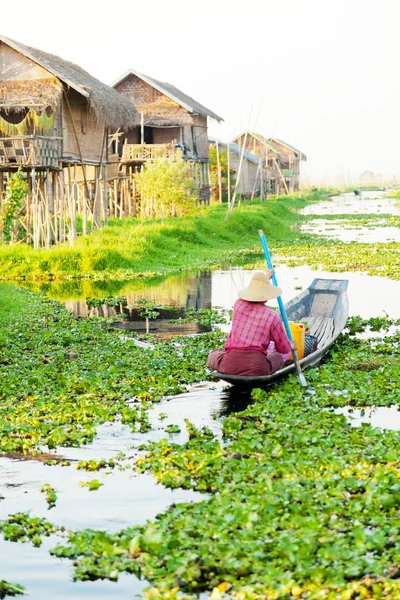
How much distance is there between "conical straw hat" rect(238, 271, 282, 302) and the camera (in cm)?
1032

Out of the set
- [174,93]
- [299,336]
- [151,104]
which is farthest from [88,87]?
[299,336]

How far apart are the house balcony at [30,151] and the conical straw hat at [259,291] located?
17.5m

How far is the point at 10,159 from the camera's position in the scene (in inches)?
1110

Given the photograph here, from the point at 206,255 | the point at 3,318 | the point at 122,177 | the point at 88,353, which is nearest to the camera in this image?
the point at 88,353

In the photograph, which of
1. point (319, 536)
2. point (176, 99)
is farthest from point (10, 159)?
point (319, 536)

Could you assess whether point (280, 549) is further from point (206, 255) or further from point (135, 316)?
point (206, 255)

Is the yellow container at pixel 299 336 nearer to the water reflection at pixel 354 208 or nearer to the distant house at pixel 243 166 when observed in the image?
the water reflection at pixel 354 208

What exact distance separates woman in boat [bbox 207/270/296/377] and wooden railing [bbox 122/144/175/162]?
31534mm

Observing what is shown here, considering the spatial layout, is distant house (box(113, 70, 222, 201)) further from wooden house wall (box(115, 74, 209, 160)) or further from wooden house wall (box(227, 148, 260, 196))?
wooden house wall (box(227, 148, 260, 196))

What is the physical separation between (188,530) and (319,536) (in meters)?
0.88

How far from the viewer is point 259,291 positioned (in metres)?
10.4

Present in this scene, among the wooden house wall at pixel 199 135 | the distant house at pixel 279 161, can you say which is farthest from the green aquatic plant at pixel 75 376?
the distant house at pixel 279 161

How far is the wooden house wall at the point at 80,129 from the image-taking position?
29.4 m

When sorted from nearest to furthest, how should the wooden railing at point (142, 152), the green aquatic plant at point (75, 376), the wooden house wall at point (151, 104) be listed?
1. the green aquatic plant at point (75, 376)
2. the wooden railing at point (142, 152)
3. the wooden house wall at point (151, 104)
